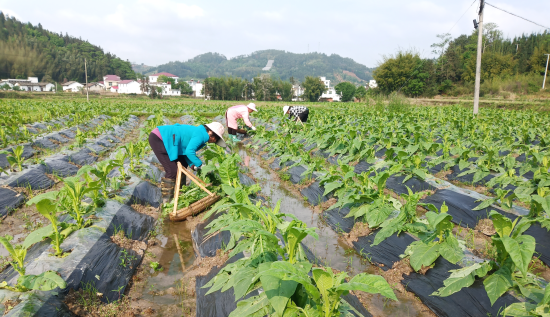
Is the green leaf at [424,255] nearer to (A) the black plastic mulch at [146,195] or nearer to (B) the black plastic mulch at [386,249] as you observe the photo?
(B) the black plastic mulch at [386,249]

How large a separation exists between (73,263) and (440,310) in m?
2.99

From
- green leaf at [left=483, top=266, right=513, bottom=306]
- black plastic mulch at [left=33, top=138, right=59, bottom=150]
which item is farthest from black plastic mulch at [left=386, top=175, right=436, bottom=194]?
black plastic mulch at [left=33, top=138, right=59, bottom=150]

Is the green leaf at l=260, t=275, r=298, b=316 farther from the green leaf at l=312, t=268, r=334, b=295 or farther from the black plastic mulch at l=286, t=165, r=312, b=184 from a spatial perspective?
the black plastic mulch at l=286, t=165, r=312, b=184

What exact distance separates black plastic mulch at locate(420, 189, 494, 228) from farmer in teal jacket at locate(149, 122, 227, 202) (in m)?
3.42

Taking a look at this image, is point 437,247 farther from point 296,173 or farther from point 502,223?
point 296,173

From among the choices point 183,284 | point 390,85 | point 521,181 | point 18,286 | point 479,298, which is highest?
point 390,85

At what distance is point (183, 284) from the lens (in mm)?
2863

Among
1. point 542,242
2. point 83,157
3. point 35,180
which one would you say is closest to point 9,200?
point 35,180

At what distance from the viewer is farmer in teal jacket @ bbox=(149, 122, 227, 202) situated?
14.7ft

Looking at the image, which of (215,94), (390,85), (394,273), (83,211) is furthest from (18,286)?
(215,94)

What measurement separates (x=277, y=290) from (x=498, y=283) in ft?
5.57

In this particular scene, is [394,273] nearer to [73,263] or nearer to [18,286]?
[73,263]

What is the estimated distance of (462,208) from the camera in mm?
3902

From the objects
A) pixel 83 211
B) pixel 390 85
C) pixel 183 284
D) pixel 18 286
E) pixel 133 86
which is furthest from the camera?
pixel 133 86
